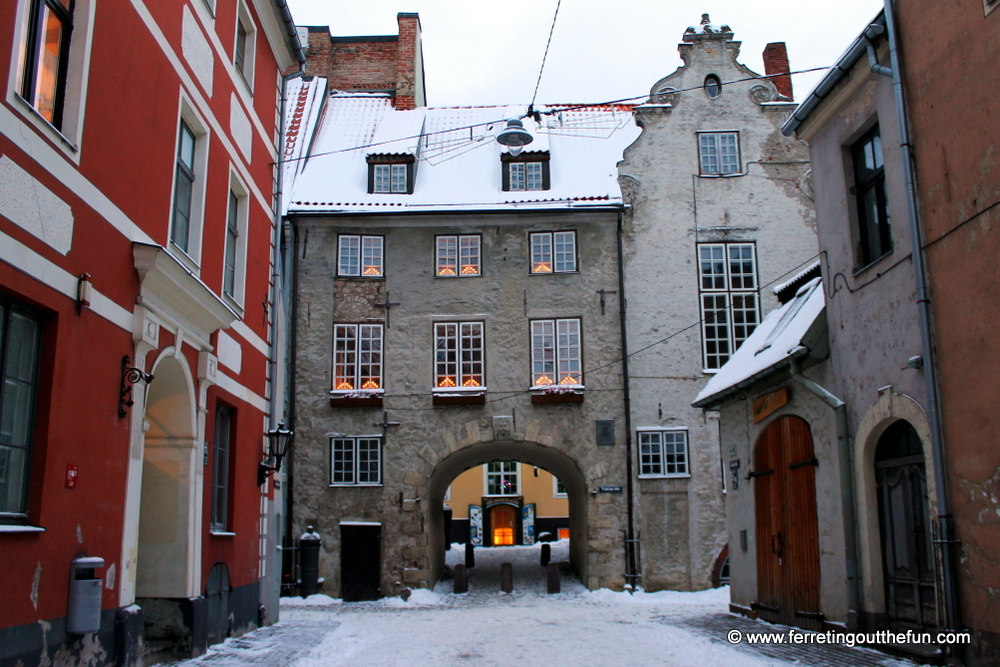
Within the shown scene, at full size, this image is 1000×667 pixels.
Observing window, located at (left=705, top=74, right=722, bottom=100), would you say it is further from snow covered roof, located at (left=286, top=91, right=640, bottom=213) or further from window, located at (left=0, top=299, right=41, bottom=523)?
window, located at (left=0, top=299, right=41, bottom=523)

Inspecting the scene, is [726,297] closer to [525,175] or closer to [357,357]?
[525,175]

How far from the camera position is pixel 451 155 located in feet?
80.8

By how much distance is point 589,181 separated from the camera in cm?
2305

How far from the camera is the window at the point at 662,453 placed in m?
21.1

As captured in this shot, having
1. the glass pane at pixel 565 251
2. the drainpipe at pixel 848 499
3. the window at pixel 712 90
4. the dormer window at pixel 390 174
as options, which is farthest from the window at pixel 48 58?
the window at pixel 712 90

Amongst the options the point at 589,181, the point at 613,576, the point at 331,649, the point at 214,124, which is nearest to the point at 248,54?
the point at 214,124

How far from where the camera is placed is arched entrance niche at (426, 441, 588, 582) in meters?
21.6

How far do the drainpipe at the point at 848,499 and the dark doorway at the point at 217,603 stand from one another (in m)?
7.43

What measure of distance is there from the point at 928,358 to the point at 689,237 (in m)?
13.7

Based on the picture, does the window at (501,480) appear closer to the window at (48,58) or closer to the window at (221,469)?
the window at (221,469)

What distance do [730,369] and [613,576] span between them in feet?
25.8

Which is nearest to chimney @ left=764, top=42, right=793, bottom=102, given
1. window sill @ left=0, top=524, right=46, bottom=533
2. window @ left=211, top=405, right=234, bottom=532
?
window @ left=211, top=405, right=234, bottom=532

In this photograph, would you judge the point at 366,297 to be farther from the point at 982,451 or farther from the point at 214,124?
the point at 982,451

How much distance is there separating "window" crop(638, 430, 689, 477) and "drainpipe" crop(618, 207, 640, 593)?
12.2 inches
